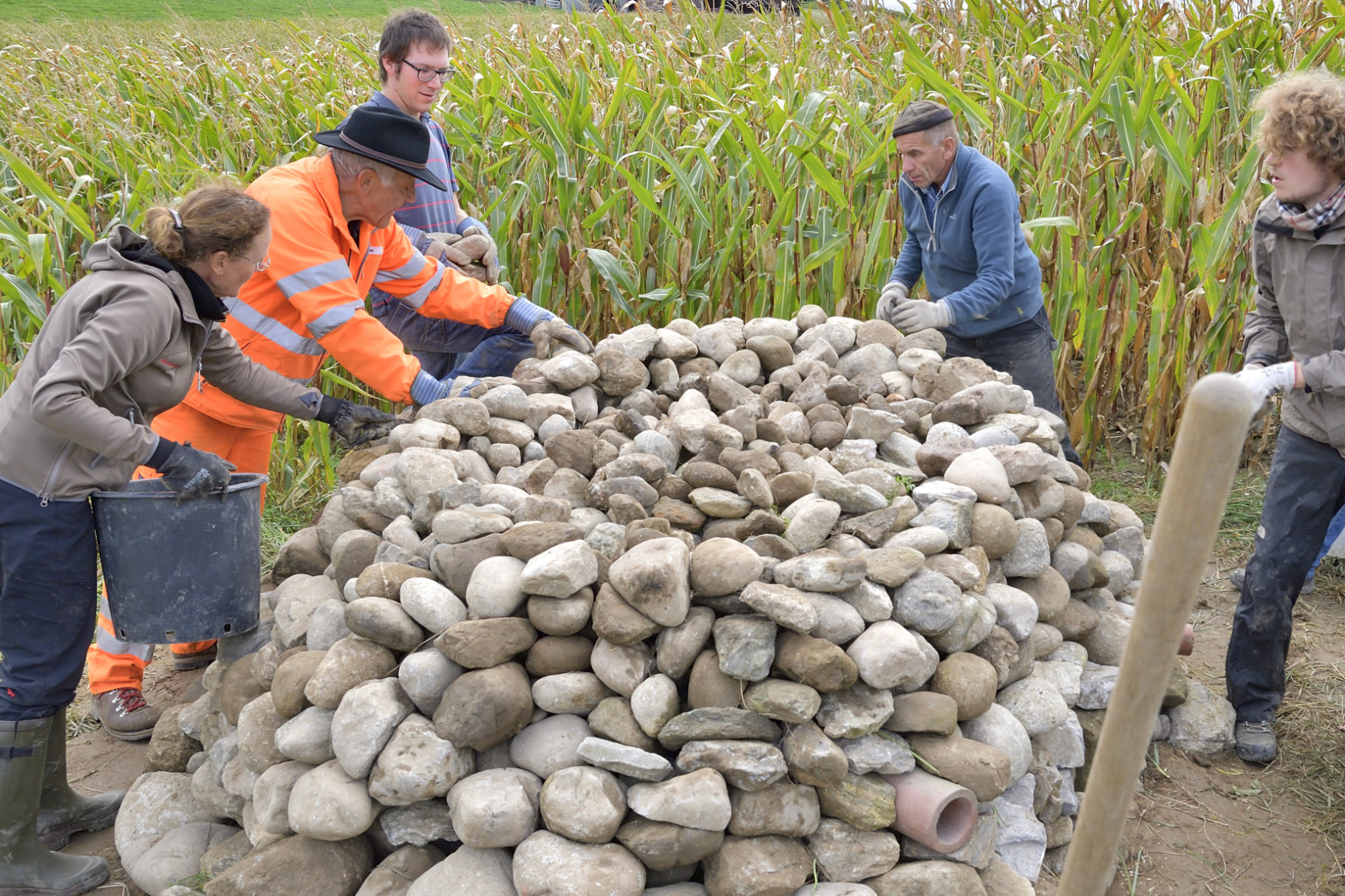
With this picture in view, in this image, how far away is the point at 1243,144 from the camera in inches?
171

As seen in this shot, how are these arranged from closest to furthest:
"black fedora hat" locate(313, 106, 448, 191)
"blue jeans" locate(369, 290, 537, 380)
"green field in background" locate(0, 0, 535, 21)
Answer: "black fedora hat" locate(313, 106, 448, 191) → "blue jeans" locate(369, 290, 537, 380) → "green field in background" locate(0, 0, 535, 21)

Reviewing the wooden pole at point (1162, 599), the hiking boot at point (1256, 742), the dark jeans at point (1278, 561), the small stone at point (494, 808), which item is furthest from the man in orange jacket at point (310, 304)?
the hiking boot at point (1256, 742)

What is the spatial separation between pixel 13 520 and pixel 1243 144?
488cm

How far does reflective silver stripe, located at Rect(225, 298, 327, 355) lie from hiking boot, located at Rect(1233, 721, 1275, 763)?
9.91ft

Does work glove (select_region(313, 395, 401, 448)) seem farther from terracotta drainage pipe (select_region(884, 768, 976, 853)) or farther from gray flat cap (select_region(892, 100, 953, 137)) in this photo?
gray flat cap (select_region(892, 100, 953, 137))

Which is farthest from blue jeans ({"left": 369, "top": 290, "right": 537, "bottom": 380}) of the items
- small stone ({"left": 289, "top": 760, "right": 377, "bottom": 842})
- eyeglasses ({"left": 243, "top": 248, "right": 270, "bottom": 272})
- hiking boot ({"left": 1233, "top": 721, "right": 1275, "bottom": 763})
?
hiking boot ({"left": 1233, "top": 721, "right": 1275, "bottom": 763})

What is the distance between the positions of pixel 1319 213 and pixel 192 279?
2828 millimetres

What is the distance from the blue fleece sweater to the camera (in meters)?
3.56

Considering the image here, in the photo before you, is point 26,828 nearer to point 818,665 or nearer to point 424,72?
point 818,665

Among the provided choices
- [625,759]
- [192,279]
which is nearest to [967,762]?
[625,759]

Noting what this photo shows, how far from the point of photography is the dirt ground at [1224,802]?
2.38 meters

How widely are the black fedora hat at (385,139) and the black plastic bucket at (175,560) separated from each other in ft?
3.32

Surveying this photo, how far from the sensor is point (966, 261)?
12.4 ft

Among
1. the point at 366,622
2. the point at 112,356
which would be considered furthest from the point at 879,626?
the point at 112,356
